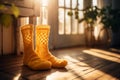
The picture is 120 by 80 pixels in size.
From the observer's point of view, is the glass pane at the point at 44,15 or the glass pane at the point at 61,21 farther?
the glass pane at the point at 61,21

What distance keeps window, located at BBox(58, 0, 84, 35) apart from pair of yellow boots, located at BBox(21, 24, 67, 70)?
1313 mm

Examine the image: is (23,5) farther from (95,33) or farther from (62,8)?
(95,33)

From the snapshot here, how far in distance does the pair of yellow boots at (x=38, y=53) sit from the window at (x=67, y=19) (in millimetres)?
1313

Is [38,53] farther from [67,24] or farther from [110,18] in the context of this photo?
[110,18]

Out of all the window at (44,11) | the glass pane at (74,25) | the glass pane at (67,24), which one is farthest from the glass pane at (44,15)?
the glass pane at (74,25)

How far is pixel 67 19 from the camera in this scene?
2.92 metres

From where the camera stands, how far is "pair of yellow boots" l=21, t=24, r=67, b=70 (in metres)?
1.25

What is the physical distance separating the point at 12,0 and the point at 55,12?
1523 millimetres

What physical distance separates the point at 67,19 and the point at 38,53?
156 cm

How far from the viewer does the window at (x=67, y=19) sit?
2770mm

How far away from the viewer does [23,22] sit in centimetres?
211

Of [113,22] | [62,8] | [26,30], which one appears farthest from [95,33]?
[26,30]

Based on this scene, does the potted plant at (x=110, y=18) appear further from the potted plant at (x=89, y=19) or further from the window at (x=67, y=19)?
the window at (x=67, y=19)

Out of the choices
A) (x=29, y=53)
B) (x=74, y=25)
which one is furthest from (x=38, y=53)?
(x=74, y=25)
